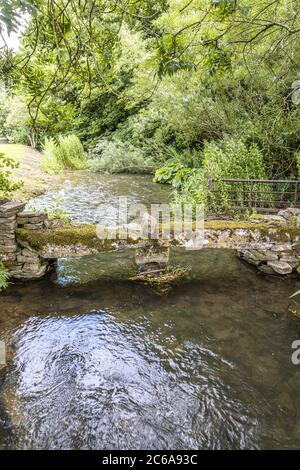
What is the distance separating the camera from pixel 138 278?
535cm

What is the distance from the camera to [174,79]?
9.36m

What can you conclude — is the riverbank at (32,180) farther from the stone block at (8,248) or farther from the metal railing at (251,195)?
the metal railing at (251,195)

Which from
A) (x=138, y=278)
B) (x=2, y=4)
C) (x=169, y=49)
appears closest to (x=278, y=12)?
(x=169, y=49)

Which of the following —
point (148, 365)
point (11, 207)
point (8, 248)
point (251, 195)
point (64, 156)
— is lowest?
point (148, 365)

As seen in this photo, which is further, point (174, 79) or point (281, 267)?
point (174, 79)

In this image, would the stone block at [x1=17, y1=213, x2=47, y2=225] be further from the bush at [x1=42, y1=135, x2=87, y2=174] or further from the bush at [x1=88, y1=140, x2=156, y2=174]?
the bush at [x1=42, y1=135, x2=87, y2=174]

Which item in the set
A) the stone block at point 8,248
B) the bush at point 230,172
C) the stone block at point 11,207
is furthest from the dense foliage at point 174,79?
the stone block at point 8,248

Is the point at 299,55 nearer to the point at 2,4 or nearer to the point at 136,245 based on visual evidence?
the point at 136,245

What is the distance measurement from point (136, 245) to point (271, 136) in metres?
5.17

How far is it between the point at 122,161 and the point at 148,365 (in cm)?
1311

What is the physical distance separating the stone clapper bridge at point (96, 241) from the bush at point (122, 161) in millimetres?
9919

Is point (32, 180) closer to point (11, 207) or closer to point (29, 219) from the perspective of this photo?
point (29, 219)

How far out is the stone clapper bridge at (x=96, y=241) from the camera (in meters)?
4.97

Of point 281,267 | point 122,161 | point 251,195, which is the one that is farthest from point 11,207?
point 122,161
